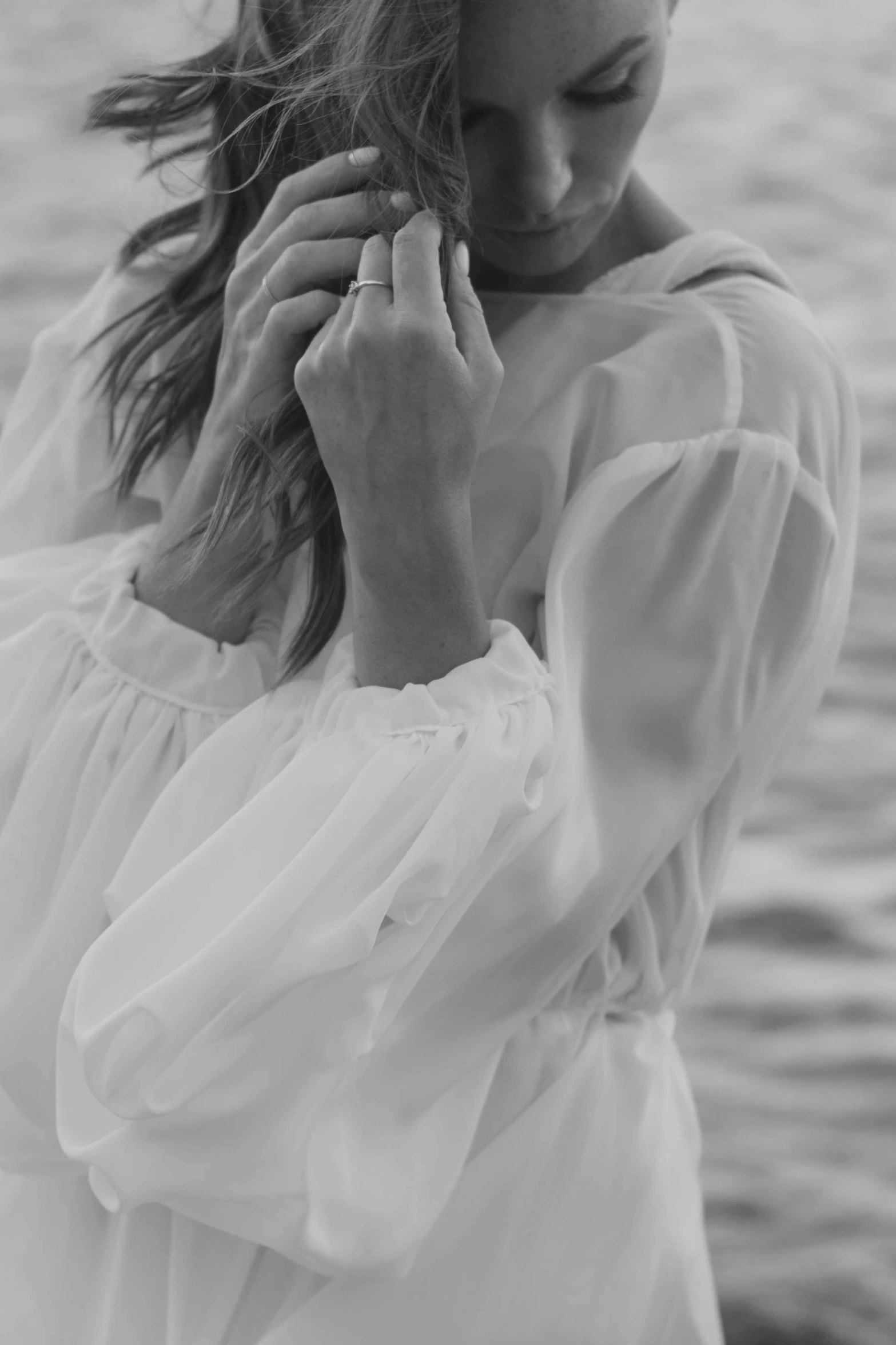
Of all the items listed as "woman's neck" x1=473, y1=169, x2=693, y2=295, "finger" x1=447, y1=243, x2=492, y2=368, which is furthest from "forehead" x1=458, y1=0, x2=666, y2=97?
"woman's neck" x1=473, y1=169, x2=693, y2=295

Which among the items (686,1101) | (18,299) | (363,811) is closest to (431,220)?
(363,811)

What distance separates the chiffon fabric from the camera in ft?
3.05

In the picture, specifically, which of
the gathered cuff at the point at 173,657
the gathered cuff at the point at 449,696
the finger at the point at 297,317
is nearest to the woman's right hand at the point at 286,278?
the finger at the point at 297,317

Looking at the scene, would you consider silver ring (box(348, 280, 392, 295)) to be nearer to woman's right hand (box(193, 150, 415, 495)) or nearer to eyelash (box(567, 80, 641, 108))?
woman's right hand (box(193, 150, 415, 495))

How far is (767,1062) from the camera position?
1.97 m

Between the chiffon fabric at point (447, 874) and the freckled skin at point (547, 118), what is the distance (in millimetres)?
61

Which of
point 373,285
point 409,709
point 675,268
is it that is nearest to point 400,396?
point 373,285

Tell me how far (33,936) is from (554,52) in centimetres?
65

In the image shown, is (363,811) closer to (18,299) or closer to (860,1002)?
(860,1002)

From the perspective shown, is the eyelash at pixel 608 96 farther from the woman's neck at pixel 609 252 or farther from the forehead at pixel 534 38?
the woman's neck at pixel 609 252

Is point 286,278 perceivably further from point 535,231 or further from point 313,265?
point 535,231

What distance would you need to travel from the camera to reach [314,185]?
1041 mm

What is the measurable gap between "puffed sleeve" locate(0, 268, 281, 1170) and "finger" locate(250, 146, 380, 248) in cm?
25

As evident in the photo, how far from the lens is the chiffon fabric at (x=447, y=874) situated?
0.93m
